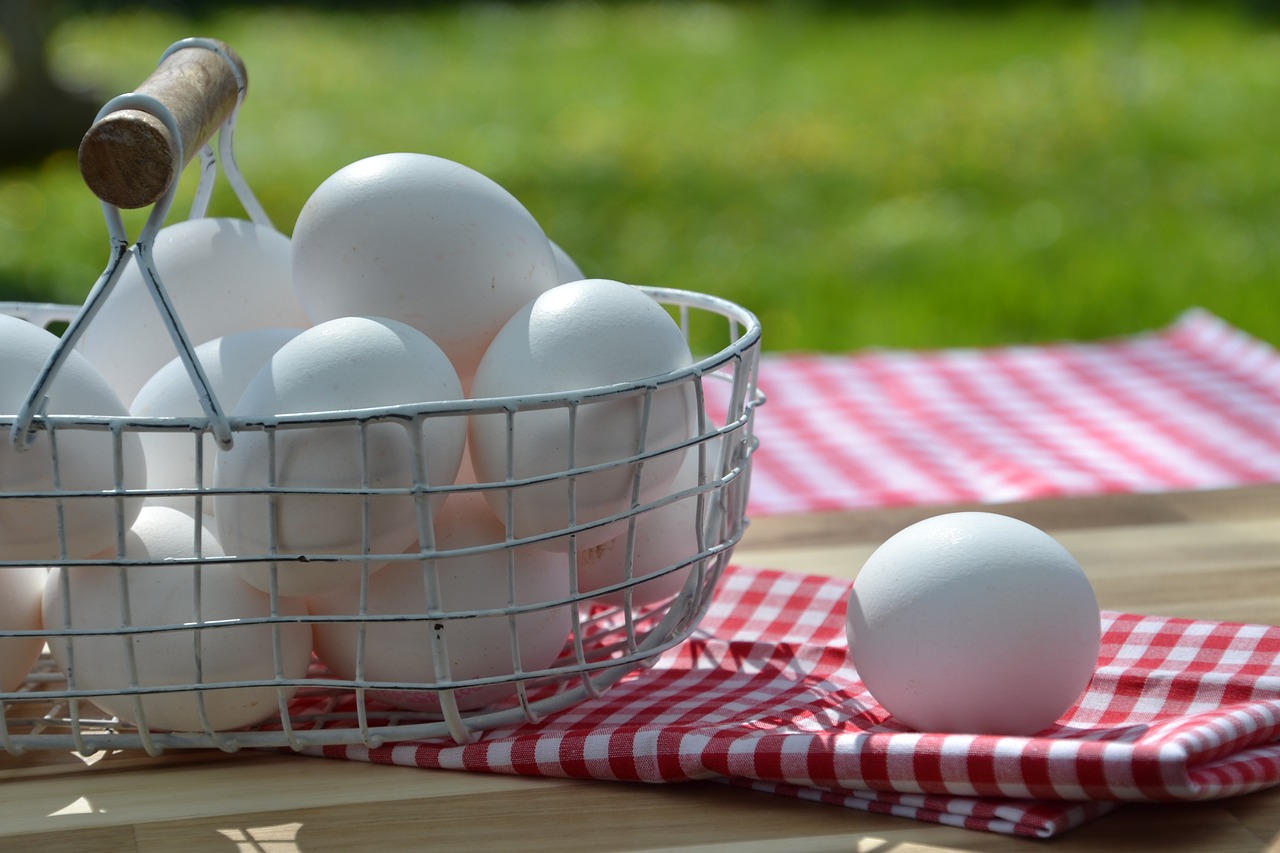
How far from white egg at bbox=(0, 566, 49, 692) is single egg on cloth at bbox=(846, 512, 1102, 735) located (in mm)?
456

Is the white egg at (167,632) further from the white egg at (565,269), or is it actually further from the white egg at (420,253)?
the white egg at (565,269)

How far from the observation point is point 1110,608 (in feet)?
3.40

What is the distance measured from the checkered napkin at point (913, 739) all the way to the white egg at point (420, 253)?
0.23m

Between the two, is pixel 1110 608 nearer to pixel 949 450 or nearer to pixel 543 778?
pixel 543 778

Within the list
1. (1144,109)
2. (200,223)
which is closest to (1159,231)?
(1144,109)

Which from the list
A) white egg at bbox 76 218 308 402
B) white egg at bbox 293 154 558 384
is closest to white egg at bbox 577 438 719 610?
white egg at bbox 293 154 558 384

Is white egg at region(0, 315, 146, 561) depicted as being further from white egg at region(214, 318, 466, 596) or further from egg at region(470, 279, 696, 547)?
egg at region(470, 279, 696, 547)

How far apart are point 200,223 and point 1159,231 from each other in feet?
9.24

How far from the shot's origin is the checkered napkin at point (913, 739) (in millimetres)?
710

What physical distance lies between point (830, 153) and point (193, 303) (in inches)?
138

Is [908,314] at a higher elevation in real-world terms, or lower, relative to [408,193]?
lower

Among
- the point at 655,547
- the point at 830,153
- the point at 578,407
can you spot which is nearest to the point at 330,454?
the point at 578,407

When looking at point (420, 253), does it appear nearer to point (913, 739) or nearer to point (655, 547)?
point (655, 547)

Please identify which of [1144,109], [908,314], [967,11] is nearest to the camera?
[908,314]
